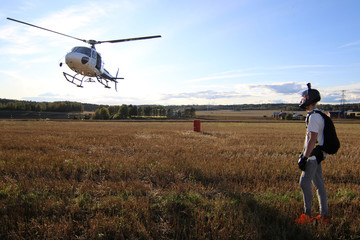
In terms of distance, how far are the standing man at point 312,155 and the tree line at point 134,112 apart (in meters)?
86.4

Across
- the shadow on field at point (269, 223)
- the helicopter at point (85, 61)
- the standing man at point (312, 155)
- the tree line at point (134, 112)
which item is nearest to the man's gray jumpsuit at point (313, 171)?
the standing man at point (312, 155)

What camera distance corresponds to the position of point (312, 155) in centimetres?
336

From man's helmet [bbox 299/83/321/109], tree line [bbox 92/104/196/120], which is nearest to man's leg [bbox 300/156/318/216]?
man's helmet [bbox 299/83/321/109]

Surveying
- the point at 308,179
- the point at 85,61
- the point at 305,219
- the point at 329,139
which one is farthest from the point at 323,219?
the point at 85,61

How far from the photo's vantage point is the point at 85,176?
19.6ft

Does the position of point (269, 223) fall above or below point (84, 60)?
below

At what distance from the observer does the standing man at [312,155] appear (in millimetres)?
3270

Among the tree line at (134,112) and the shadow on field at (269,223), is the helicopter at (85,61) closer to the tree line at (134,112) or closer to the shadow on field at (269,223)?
the shadow on field at (269,223)

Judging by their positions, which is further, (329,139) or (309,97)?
(309,97)

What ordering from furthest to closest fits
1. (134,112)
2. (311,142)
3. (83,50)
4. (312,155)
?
(134,112)
(83,50)
(312,155)
(311,142)

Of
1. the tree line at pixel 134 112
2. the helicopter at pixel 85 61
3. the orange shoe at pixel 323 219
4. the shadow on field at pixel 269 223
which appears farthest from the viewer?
the tree line at pixel 134 112

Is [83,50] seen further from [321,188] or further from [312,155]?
[321,188]

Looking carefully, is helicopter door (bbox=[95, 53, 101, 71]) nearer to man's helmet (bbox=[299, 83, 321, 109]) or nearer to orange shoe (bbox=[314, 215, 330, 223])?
man's helmet (bbox=[299, 83, 321, 109])

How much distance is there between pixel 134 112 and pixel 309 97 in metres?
101
